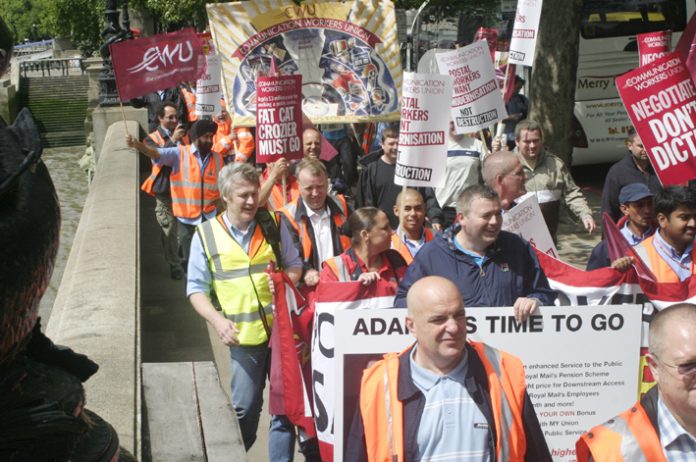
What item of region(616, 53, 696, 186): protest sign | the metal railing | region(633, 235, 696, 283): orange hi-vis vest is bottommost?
the metal railing

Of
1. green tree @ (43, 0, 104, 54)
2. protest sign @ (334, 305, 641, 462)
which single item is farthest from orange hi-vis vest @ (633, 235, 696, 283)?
green tree @ (43, 0, 104, 54)

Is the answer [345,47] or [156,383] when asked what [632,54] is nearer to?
[345,47]

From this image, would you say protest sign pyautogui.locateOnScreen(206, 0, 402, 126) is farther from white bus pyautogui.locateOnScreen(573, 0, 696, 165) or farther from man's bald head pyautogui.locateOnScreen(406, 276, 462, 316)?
white bus pyautogui.locateOnScreen(573, 0, 696, 165)

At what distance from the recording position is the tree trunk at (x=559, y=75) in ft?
38.8

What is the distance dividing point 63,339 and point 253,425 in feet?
6.39

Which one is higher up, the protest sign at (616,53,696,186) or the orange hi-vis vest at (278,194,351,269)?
the protest sign at (616,53,696,186)

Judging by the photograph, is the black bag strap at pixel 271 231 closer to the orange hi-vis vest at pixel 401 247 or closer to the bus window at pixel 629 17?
the orange hi-vis vest at pixel 401 247

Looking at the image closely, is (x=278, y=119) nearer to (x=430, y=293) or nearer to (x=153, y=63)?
(x=153, y=63)

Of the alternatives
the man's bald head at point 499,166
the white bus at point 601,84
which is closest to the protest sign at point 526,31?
the man's bald head at point 499,166

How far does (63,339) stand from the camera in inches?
167

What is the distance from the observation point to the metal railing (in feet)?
190

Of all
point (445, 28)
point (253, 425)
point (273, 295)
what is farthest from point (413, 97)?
point (445, 28)

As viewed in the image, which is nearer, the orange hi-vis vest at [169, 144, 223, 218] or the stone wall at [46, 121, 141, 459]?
the stone wall at [46, 121, 141, 459]

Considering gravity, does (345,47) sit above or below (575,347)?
above
